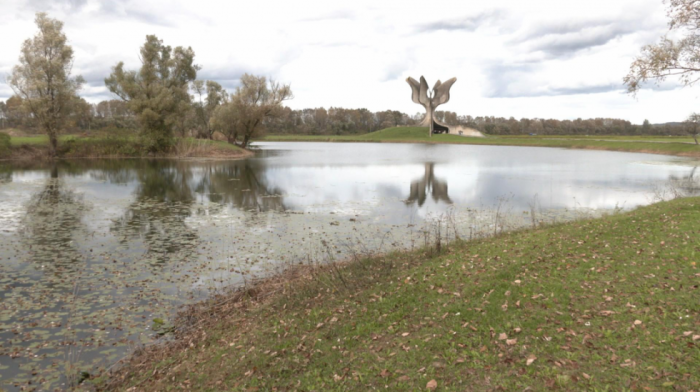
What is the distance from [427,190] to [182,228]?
14764 mm

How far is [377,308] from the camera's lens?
26.9 ft

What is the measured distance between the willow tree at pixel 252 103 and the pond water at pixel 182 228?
28.6 metres

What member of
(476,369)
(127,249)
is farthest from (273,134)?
(476,369)

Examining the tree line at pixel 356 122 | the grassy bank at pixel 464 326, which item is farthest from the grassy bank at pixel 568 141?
the grassy bank at pixel 464 326

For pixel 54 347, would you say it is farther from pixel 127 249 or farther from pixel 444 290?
pixel 444 290

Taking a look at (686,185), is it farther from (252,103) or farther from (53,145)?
(53,145)

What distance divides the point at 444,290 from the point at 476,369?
280 cm

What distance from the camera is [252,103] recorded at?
62125mm

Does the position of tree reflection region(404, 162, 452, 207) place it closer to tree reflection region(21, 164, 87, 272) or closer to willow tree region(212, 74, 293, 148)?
tree reflection region(21, 164, 87, 272)

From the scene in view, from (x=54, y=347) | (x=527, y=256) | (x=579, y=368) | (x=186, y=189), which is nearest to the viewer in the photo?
(x=579, y=368)

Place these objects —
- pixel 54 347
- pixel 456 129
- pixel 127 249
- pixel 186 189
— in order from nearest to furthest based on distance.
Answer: pixel 54 347 < pixel 127 249 < pixel 186 189 < pixel 456 129

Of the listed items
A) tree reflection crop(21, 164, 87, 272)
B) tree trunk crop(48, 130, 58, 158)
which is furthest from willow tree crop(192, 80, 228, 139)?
tree reflection crop(21, 164, 87, 272)

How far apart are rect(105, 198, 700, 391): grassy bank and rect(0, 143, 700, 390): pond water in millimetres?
1442

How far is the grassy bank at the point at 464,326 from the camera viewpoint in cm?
570
